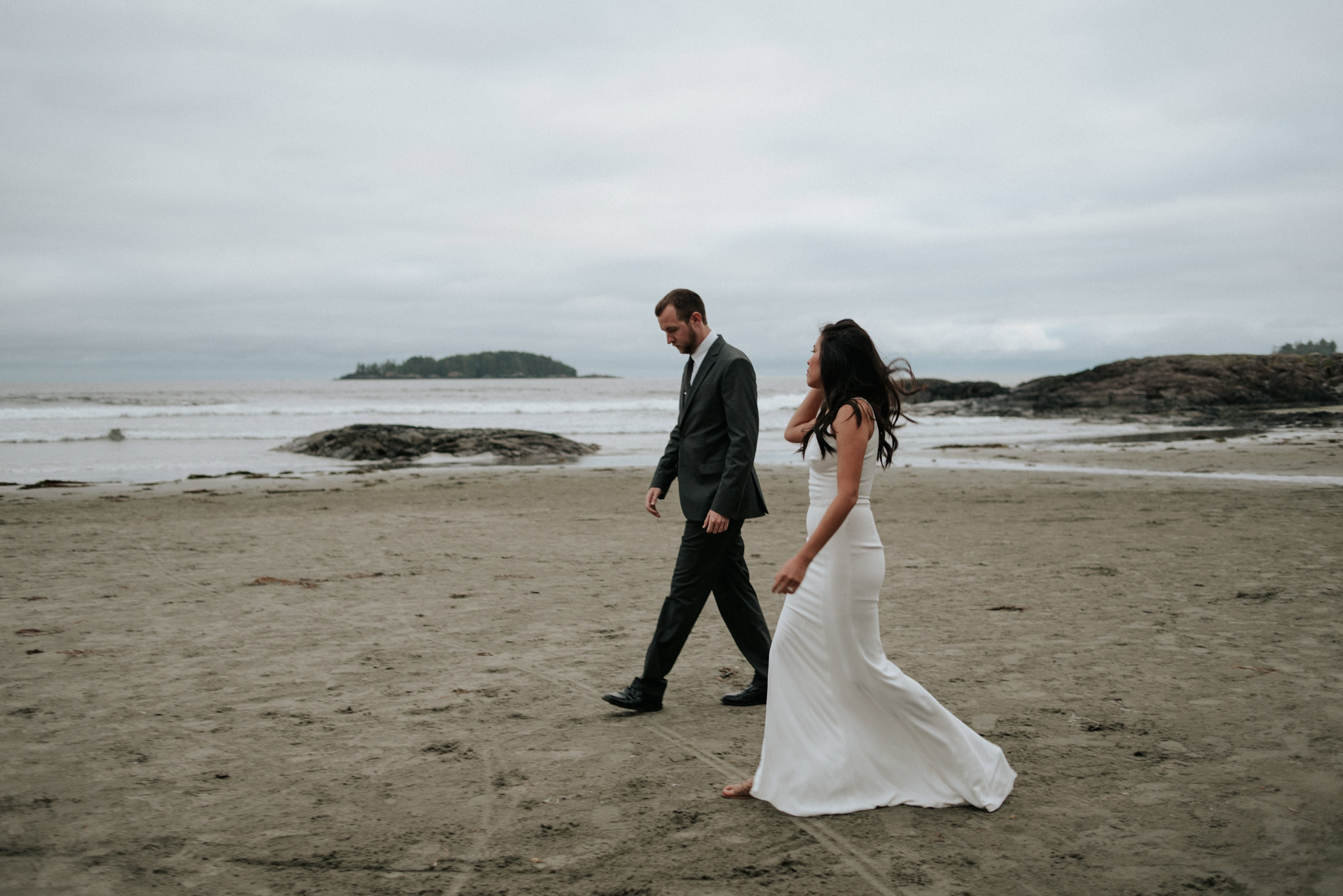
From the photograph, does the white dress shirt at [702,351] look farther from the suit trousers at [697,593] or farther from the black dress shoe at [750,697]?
the black dress shoe at [750,697]

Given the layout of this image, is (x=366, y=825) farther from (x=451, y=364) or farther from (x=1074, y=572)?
(x=451, y=364)

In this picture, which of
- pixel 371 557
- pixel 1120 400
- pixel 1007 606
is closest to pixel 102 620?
pixel 371 557

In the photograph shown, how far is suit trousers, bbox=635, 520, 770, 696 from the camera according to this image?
4344 millimetres

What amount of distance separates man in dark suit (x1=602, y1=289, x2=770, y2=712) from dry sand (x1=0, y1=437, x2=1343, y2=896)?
0.30 metres

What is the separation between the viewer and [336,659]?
17.5 feet

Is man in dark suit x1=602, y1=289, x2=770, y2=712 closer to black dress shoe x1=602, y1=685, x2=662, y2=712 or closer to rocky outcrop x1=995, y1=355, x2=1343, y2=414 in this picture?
black dress shoe x1=602, y1=685, x2=662, y2=712

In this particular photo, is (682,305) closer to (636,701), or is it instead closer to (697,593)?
(697,593)

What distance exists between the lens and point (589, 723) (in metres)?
4.32

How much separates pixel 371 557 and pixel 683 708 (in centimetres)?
520

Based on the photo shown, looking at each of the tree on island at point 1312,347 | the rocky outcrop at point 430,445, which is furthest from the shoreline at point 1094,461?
the tree on island at point 1312,347

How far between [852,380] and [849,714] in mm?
1275

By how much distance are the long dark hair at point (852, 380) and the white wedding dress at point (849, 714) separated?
11 cm

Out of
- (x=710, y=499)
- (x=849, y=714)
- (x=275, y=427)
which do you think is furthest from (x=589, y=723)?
(x=275, y=427)

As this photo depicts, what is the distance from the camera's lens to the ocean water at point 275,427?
20109mm
